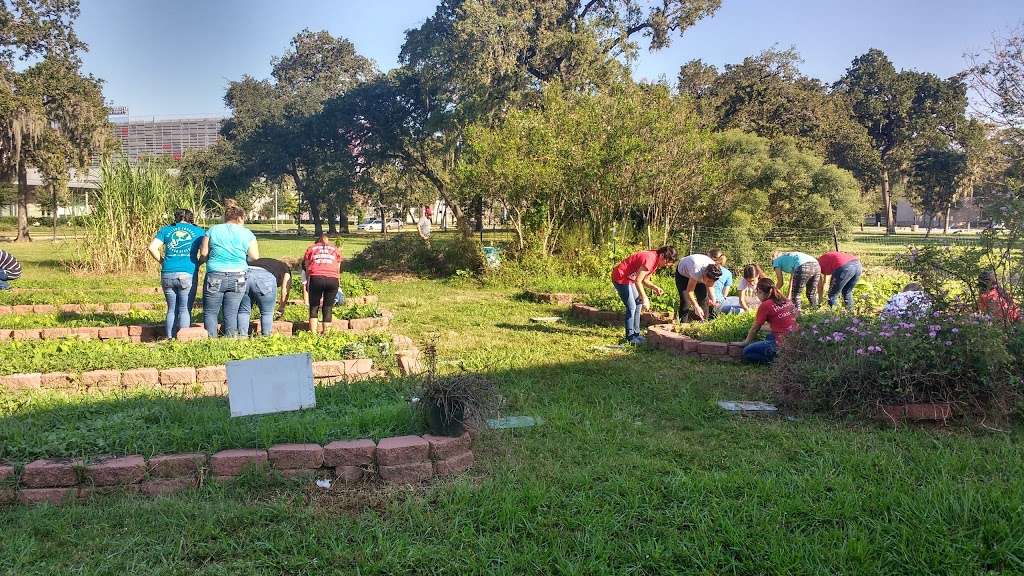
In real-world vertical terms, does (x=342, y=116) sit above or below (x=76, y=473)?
above

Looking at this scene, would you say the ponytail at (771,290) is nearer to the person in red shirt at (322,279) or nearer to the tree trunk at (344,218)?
the person in red shirt at (322,279)

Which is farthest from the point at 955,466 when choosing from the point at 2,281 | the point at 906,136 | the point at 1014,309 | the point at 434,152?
the point at 906,136

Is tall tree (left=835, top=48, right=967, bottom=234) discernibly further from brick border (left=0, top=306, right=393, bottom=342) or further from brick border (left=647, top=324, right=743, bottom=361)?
brick border (left=0, top=306, right=393, bottom=342)

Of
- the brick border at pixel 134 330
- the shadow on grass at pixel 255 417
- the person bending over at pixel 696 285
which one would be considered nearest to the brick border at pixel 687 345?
the person bending over at pixel 696 285

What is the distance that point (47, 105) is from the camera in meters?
28.9

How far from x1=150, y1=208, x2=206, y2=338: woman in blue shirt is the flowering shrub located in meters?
6.04

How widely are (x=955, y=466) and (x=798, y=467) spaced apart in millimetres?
829

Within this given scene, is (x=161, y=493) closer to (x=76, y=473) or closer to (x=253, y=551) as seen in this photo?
(x=76, y=473)

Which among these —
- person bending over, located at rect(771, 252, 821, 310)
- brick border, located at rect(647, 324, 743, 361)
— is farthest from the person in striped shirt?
person bending over, located at rect(771, 252, 821, 310)

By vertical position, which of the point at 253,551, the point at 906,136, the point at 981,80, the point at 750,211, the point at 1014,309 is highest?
the point at 906,136

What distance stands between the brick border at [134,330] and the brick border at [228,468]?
3866mm

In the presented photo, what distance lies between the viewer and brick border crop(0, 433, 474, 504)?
3496 millimetres

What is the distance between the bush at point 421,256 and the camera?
16.1 m

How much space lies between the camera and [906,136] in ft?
149
